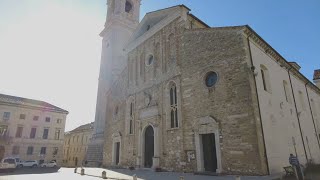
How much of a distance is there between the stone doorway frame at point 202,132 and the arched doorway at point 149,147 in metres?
4.59

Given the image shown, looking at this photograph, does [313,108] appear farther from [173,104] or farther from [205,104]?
[173,104]

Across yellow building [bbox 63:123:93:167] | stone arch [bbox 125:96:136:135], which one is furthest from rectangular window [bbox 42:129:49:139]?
stone arch [bbox 125:96:136:135]

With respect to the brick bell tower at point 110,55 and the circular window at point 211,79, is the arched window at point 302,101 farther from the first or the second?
the brick bell tower at point 110,55

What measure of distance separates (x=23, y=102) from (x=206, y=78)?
110 ft

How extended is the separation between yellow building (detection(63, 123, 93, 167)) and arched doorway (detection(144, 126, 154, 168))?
27545 mm

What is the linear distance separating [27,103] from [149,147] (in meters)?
28.5

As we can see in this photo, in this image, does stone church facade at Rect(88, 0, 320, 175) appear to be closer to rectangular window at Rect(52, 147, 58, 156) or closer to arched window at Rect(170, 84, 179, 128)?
arched window at Rect(170, 84, 179, 128)

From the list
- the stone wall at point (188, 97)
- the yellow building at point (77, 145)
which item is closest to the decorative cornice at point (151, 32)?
the stone wall at point (188, 97)

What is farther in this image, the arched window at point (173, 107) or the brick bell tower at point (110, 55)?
the brick bell tower at point (110, 55)

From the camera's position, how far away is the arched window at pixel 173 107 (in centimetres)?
1538

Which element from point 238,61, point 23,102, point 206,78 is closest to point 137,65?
point 206,78

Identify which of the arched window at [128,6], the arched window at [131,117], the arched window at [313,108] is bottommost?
the arched window at [131,117]

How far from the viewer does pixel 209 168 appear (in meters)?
12.9

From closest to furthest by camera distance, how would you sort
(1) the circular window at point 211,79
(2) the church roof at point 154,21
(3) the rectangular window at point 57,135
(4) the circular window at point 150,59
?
(1) the circular window at point 211,79 < (2) the church roof at point 154,21 < (4) the circular window at point 150,59 < (3) the rectangular window at point 57,135
